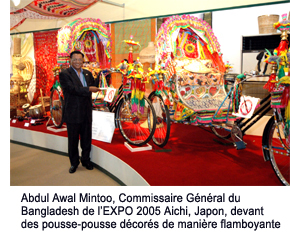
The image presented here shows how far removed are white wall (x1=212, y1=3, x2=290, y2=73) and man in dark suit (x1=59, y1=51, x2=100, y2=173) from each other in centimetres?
282

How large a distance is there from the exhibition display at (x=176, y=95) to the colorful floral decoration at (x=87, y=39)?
17 mm

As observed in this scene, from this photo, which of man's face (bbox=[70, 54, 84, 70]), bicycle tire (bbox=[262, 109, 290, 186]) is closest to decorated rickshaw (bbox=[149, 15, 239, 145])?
Result: bicycle tire (bbox=[262, 109, 290, 186])

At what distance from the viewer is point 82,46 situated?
5.33 metres

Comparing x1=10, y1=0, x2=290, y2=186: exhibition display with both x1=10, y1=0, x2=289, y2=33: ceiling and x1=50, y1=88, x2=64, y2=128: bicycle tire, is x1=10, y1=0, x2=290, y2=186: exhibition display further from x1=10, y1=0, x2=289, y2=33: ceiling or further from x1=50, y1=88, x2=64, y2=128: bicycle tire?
x1=10, y1=0, x2=289, y2=33: ceiling

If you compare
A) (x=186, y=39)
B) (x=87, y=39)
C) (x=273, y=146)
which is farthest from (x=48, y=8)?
(x=273, y=146)

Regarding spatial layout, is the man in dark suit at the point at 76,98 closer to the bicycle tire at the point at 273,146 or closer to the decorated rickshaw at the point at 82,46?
the decorated rickshaw at the point at 82,46

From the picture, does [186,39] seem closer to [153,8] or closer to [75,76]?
[75,76]

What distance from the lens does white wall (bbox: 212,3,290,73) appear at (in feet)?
15.8

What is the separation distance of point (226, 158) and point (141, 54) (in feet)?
10.0

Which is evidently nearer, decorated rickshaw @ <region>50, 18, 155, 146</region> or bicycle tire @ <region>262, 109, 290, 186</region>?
bicycle tire @ <region>262, 109, 290, 186</region>

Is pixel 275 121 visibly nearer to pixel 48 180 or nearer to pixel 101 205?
pixel 101 205

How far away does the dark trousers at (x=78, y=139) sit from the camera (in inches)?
135

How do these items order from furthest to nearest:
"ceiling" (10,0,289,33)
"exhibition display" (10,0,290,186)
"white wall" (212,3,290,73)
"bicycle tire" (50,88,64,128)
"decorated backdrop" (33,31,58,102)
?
"decorated backdrop" (33,31,58,102) < "ceiling" (10,0,289,33) < "bicycle tire" (50,88,64,128) < "white wall" (212,3,290,73) < "exhibition display" (10,0,290,186)

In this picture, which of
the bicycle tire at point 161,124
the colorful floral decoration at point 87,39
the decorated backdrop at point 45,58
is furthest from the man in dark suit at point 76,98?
the decorated backdrop at point 45,58
